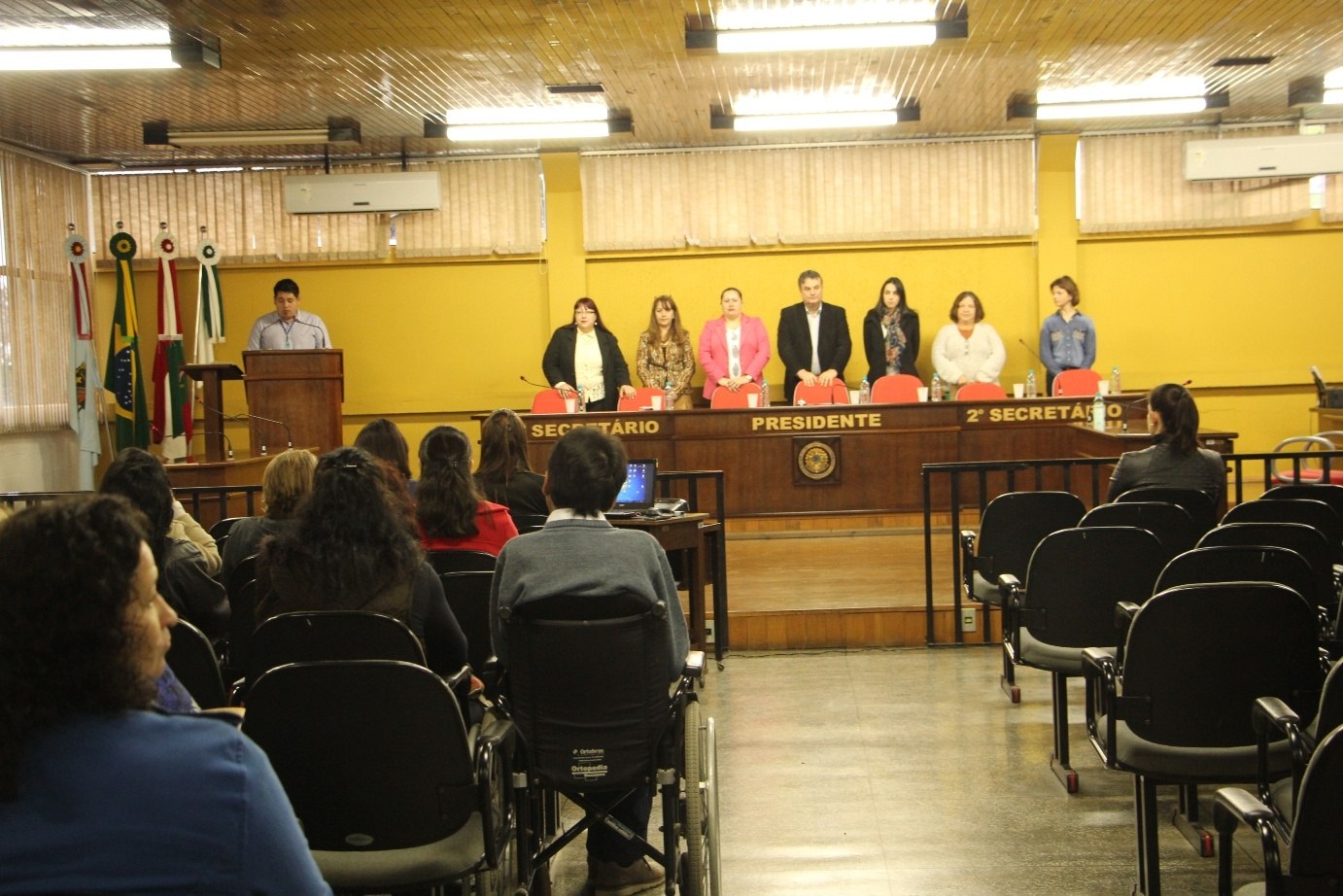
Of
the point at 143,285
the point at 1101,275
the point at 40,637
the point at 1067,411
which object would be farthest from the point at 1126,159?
the point at 40,637

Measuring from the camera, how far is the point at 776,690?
5.21 metres

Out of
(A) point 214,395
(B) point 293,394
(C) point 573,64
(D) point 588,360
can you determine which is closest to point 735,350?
(D) point 588,360

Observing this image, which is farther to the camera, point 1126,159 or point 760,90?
point 1126,159

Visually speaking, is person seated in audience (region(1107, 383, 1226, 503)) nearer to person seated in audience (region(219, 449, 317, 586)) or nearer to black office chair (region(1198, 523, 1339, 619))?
black office chair (region(1198, 523, 1339, 619))

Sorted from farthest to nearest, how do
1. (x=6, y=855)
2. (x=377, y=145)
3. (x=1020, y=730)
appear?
1. (x=377, y=145)
2. (x=1020, y=730)
3. (x=6, y=855)

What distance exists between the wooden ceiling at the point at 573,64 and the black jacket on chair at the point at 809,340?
1.74 m

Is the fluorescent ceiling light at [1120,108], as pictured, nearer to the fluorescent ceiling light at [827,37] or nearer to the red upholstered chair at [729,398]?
the fluorescent ceiling light at [827,37]

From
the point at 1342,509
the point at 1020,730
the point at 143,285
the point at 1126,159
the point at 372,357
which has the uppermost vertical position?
the point at 1126,159

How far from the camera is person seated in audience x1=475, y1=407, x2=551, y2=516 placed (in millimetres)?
4602

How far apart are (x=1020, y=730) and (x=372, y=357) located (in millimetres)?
8227

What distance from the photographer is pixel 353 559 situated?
8.93ft

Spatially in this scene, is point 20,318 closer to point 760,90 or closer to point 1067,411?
point 760,90

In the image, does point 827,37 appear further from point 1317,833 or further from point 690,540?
point 1317,833

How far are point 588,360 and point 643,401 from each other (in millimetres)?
1129
